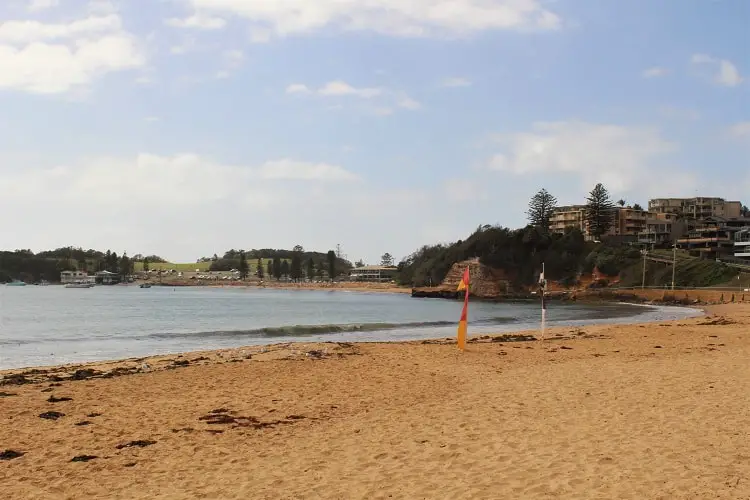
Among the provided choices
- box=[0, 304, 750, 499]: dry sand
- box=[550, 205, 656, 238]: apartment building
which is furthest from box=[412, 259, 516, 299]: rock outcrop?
box=[0, 304, 750, 499]: dry sand

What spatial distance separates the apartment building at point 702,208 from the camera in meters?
128

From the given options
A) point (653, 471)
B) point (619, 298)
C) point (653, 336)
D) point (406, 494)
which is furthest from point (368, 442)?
point (619, 298)

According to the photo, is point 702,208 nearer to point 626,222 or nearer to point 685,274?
point 626,222

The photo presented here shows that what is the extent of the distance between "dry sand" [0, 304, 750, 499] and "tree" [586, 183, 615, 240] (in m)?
111

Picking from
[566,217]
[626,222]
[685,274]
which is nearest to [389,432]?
[685,274]

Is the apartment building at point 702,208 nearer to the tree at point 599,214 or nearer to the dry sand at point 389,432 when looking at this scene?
the tree at point 599,214

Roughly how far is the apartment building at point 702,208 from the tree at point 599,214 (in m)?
19.6

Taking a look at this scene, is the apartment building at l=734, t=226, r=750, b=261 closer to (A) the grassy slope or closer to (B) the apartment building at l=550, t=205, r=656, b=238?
(A) the grassy slope

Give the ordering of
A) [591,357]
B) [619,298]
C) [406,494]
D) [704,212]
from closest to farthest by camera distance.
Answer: [406,494]
[591,357]
[619,298]
[704,212]

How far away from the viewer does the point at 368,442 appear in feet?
27.9

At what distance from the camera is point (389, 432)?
9.07m

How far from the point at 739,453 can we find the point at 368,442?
4.65 m

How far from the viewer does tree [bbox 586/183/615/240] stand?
122 meters

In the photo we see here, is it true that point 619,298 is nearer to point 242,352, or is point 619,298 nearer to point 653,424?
point 242,352
